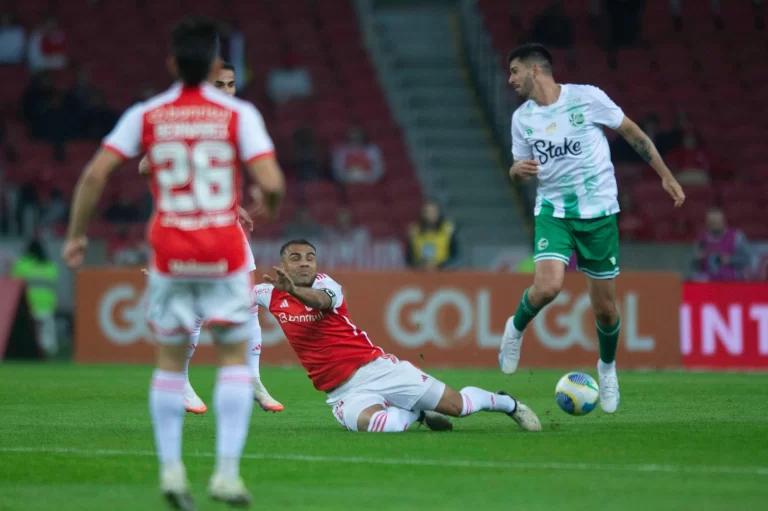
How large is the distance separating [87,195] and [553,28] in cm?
2011

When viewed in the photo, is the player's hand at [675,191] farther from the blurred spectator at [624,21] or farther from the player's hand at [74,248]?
the blurred spectator at [624,21]

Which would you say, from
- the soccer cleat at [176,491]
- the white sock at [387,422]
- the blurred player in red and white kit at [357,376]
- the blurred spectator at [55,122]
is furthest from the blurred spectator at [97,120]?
the soccer cleat at [176,491]

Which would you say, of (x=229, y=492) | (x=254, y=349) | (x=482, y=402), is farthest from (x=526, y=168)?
(x=229, y=492)

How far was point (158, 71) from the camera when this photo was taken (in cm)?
2480

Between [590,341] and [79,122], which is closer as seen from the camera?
[590,341]

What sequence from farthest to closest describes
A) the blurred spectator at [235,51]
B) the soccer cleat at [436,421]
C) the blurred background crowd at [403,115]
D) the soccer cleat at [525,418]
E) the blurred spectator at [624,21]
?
1. the blurred spectator at [624,21]
2. the blurred spectator at [235,51]
3. the blurred background crowd at [403,115]
4. the soccer cleat at [436,421]
5. the soccer cleat at [525,418]

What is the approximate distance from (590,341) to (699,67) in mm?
10505

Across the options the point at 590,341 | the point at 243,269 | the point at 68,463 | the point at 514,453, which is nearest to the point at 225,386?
the point at 243,269

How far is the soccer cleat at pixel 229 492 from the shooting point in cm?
532

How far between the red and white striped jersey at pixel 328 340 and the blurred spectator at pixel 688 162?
13.9 metres

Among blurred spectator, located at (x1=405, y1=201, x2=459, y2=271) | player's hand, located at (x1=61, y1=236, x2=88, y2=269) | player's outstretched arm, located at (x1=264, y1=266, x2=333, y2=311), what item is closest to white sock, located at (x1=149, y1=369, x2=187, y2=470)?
player's hand, located at (x1=61, y1=236, x2=88, y2=269)

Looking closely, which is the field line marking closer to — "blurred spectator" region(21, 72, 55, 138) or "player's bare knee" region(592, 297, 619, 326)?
"player's bare knee" region(592, 297, 619, 326)

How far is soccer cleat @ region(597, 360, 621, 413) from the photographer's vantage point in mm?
9398

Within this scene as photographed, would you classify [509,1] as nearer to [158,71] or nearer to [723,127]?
[723,127]
